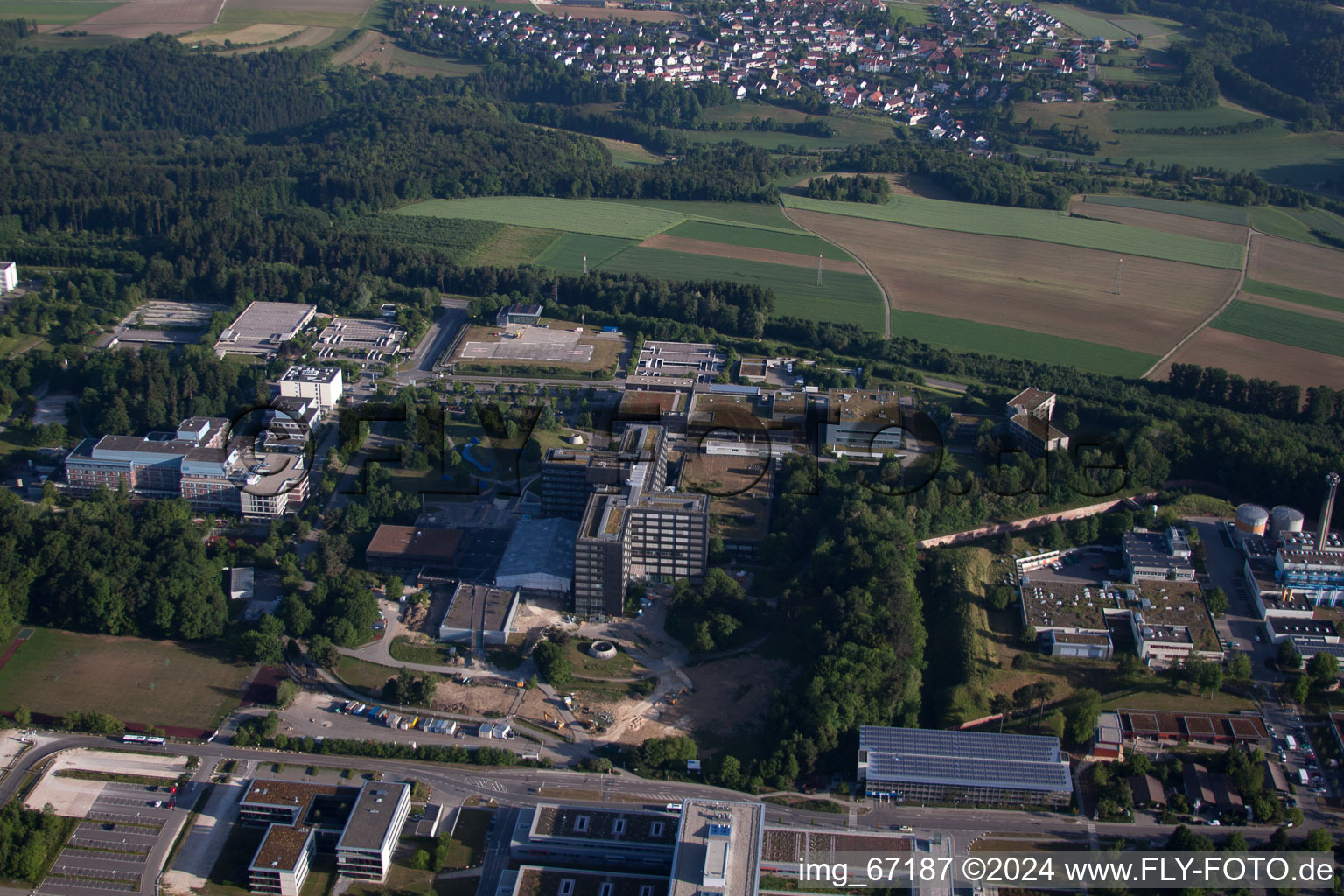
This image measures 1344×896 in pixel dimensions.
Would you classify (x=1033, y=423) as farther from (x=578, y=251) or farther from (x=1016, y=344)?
(x=578, y=251)

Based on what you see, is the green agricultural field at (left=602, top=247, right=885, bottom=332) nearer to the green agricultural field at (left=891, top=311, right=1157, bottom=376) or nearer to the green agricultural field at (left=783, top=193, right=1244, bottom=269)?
the green agricultural field at (left=891, top=311, right=1157, bottom=376)

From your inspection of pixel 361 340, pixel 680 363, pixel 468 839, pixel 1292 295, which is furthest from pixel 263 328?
pixel 1292 295

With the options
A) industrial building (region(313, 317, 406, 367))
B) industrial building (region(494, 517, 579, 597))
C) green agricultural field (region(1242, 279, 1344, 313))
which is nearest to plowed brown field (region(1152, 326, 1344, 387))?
green agricultural field (region(1242, 279, 1344, 313))

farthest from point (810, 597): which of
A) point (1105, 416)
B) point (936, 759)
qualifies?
point (1105, 416)

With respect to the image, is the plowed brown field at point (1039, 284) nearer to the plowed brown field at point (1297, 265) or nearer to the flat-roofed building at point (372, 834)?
the plowed brown field at point (1297, 265)

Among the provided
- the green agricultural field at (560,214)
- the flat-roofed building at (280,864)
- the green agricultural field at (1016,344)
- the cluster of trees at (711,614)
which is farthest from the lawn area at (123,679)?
the green agricultural field at (560,214)
